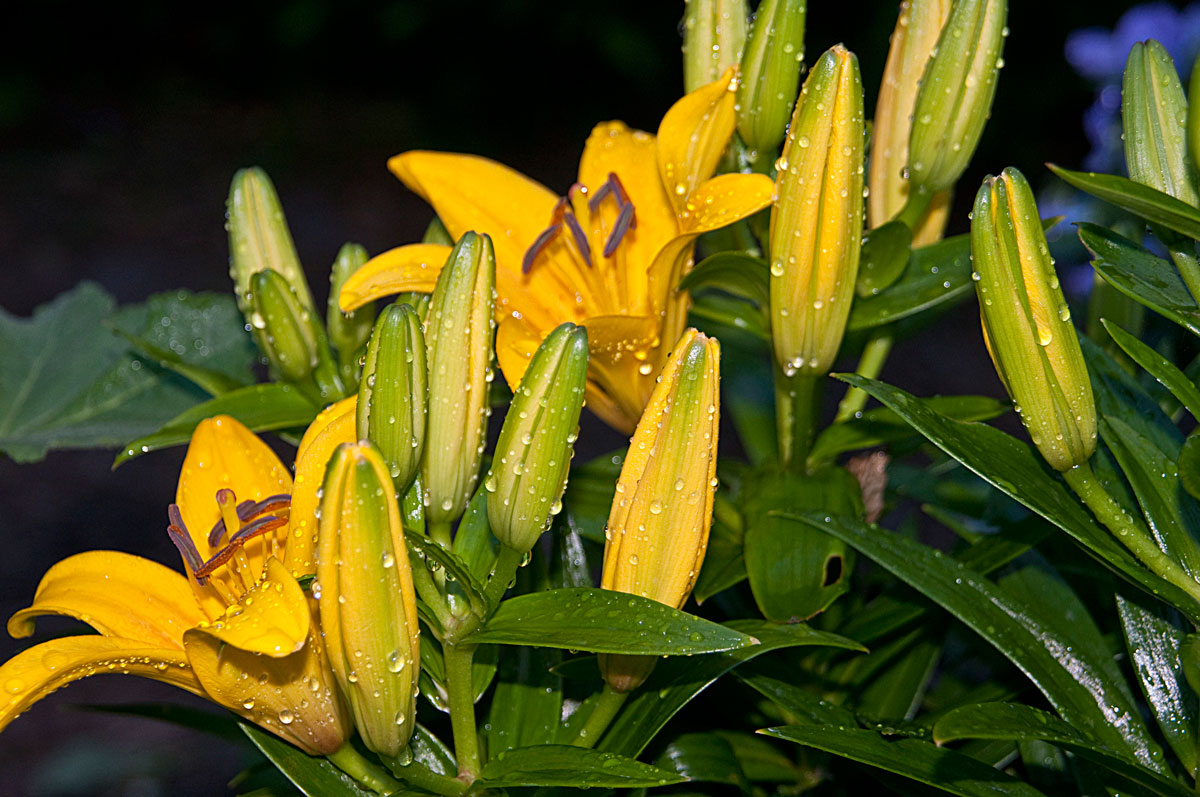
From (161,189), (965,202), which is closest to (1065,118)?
(965,202)

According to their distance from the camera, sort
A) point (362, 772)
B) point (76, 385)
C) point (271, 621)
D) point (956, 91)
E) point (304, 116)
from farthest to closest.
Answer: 1. point (304, 116)
2. point (76, 385)
3. point (956, 91)
4. point (362, 772)
5. point (271, 621)

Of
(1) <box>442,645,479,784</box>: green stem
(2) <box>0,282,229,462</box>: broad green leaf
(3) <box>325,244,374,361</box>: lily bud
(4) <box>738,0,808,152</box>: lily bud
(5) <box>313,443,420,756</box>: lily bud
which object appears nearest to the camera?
(5) <box>313,443,420,756</box>: lily bud

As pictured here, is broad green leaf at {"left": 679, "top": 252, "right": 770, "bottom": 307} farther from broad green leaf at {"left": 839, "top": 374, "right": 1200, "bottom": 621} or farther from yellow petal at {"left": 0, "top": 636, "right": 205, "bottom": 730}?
yellow petal at {"left": 0, "top": 636, "right": 205, "bottom": 730}

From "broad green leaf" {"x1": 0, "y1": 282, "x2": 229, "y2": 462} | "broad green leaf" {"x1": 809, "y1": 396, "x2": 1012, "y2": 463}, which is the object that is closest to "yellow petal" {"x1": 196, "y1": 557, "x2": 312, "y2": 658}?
"broad green leaf" {"x1": 809, "y1": 396, "x2": 1012, "y2": 463}

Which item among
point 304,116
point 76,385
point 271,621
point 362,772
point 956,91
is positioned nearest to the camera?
point 271,621

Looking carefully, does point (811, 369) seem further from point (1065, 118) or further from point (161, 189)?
point (161, 189)

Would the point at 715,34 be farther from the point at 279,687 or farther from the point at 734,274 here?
the point at 279,687

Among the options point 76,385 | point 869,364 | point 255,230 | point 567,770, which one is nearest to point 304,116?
point 76,385

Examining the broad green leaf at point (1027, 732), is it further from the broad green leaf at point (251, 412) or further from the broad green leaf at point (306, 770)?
the broad green leaf at point (251, 412)
